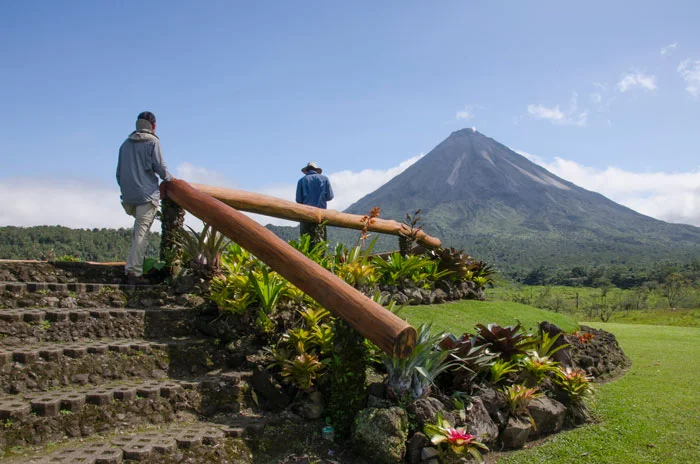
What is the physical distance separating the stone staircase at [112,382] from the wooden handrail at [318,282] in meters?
0.97

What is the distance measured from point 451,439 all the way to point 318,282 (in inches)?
54.8

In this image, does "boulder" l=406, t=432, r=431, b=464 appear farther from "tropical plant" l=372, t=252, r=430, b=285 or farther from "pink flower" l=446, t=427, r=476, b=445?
"tropical plant" l=372, t=252, r=430, b=285

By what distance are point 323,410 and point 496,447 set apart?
1385mm

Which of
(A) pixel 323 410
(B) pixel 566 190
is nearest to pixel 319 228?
(A) pixel 323 410

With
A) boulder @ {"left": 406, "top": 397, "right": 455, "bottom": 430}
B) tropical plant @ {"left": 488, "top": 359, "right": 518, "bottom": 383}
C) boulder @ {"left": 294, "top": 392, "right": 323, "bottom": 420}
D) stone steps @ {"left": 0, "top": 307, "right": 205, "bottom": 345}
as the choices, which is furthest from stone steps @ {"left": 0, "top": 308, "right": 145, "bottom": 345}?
tropical plant @ {"left": 488, "top": 359, "right": 518, "bottom": 383}

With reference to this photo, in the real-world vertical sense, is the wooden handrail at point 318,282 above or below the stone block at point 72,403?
above

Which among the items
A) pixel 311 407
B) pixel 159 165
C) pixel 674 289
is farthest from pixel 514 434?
pixel 674 289

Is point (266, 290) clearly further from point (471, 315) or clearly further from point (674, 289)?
point (674, 289)

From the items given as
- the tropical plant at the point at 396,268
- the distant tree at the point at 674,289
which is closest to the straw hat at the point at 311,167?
the tropical plant at the point at 396,268

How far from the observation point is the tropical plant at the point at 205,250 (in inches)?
192

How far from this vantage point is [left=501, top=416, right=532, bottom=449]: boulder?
3.71 m

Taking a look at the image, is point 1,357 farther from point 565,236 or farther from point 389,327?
point 565,236

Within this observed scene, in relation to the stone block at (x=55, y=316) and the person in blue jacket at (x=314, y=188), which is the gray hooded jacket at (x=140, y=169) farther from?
the person in blue jacket at (x=314, y=188)

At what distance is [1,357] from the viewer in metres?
3.23
